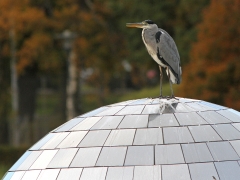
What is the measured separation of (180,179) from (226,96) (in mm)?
26793

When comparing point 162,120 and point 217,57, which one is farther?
point 217,57

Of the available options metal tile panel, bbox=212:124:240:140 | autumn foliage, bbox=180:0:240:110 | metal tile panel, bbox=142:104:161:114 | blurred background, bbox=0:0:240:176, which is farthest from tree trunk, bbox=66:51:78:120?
metal tile panel, bbox=212:124:240:140

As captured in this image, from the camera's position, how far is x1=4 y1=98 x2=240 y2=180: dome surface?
49.2ft

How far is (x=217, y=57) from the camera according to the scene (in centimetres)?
4206

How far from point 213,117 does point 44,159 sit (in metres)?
2.64

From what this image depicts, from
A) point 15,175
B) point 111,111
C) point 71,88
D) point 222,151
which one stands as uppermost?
point 111,111

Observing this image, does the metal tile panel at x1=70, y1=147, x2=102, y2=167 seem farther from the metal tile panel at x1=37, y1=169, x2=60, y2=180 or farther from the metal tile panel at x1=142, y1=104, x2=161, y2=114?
the metal tile panel at x1=142, y1=104, x2=161, y2=114

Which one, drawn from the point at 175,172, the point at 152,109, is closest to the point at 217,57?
the point at 152,109

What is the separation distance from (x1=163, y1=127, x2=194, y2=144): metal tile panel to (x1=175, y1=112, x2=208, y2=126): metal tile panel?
159 millimetres

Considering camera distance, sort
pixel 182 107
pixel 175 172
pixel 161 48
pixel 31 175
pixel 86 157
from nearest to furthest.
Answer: pixel 175 172, pixel 86 157, pixel 31 175, pixel 182 107, pixel 161 48

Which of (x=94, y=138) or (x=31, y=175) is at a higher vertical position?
(x=94, y=138)

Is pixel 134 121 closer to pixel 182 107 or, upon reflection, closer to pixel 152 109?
pixel 152 109

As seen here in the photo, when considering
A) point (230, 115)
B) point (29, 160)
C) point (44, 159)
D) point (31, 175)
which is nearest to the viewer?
point (31, 175)

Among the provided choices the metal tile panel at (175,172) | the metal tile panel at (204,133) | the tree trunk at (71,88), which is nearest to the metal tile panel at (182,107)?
the metal tile panel at (204,133)
